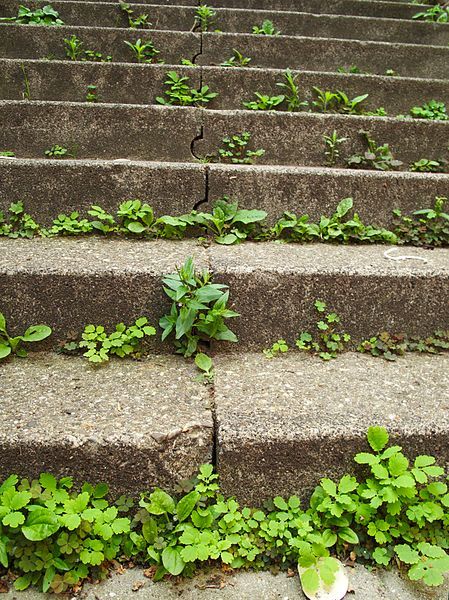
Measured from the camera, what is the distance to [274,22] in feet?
12.2

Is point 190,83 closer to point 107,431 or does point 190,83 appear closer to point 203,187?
point 203,187

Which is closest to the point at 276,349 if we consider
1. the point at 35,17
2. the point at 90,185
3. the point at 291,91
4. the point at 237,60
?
the point at 90,185

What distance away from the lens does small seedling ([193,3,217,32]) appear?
3.58 m

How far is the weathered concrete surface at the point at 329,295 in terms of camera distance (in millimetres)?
1864

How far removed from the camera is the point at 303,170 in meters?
2.32

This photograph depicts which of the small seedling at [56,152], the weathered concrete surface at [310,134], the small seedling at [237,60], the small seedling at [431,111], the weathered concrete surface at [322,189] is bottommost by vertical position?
the weathered concrete surface at [322,189]

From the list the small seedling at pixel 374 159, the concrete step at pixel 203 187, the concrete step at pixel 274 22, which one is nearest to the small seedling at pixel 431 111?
the small seedling at pixel 374 159

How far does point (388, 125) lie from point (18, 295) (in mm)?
2151

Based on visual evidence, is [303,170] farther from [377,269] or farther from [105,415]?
[105,415]

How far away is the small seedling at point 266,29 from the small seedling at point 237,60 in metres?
0.47

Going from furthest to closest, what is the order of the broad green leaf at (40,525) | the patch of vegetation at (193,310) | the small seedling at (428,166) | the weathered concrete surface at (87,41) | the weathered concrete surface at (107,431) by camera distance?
the weathered concrete surface at (87,41) < the small seedling at (428,166) < the patch of vegetation at (193,310) < the weathered concrete surface at (107,431) < the broad green leaf at (40,525)

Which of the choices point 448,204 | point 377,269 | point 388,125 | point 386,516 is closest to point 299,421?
point 386,516

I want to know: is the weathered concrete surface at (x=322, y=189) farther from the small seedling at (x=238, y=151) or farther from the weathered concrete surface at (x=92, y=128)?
the weathered concrete surface at (x=92, y=128)

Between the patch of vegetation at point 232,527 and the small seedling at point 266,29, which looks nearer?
the patch of vegetation at point 232,527
